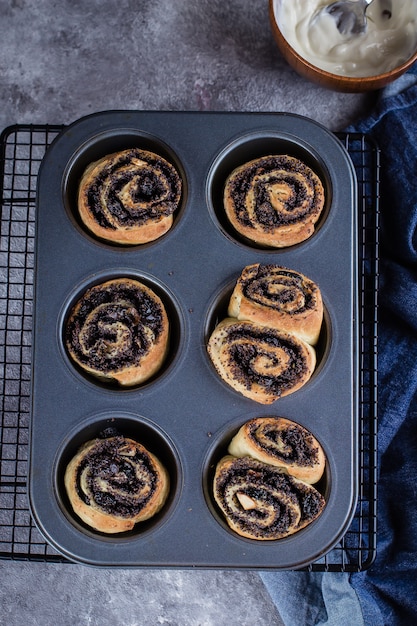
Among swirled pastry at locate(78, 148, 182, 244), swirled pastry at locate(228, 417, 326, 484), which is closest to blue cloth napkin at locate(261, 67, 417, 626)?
swirled pastry at locate(228, 417, 326, 484)

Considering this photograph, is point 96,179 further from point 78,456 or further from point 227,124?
point 78,456

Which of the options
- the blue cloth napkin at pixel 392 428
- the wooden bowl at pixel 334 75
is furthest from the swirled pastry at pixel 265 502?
the wooden bowl at pixel 334 75

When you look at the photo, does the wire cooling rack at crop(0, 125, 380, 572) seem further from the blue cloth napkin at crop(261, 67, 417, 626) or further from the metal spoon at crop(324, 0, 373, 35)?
the metal spoon at crop(324, 0, 373, 35)

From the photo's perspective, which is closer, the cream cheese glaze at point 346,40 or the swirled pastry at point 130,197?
the swirled pastry at point 130,197

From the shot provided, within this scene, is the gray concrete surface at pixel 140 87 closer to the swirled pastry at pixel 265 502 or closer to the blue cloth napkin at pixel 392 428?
the blue cloth napkin at pixel 392 428

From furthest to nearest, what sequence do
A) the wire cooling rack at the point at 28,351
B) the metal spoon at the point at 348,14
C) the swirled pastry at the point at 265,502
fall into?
the metal spoon at the point at 348,14 → the wire cooling rack at the point at 28,351 → the swirled pastry at the point at 265,502

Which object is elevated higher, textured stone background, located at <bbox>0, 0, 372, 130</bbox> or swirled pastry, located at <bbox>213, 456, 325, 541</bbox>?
textured stone background, located at <bbox>0, 0, 372, 130</bbox>
